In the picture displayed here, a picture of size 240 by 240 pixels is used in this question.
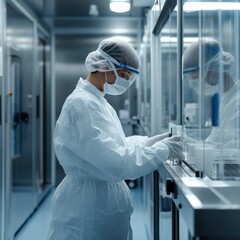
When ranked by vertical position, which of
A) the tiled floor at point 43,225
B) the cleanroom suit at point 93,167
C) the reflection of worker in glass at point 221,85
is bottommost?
the tiled floor at point 43,225

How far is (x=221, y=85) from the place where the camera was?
3.78 feet

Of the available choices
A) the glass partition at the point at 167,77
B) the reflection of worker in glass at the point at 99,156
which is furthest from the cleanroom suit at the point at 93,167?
the glass partition at the point at 167,77

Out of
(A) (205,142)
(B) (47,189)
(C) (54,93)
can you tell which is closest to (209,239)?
(A) (205,142)

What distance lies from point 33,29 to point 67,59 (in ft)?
3.84

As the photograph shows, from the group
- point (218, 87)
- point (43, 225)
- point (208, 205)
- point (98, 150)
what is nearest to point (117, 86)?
point (98, 150)

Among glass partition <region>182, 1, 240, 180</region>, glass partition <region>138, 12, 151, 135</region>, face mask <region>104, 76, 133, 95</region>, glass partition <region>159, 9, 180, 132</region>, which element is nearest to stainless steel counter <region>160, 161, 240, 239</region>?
glass partition <region>182, 1, 240, 180</region>

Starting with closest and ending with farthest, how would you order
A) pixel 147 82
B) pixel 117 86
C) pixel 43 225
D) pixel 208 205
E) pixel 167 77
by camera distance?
pixel 208 205, pixel 117 86, pixel 167 77, pixel 147 82, pixel 43 225

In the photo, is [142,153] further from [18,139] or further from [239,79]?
[18,139]

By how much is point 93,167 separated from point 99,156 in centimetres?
11

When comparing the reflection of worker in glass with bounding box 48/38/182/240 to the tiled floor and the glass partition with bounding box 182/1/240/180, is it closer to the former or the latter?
the glass partition with bounding box 182/1/240/180

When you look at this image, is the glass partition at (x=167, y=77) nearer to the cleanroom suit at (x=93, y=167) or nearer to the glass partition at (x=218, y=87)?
the cleanroom suit at (x=93, y=167)

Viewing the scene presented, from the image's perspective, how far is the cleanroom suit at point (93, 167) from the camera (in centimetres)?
143

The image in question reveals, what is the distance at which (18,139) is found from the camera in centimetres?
340

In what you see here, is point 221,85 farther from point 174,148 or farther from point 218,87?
point 174,148
